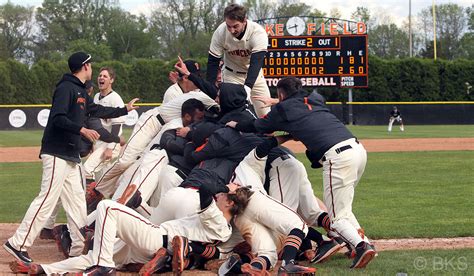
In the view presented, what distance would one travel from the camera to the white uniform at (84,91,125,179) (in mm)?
10945

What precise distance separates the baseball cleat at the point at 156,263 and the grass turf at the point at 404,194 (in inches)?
122

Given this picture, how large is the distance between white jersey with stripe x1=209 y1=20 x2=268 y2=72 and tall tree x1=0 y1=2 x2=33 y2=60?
214 ft

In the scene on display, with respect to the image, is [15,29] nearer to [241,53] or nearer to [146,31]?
[146,31]

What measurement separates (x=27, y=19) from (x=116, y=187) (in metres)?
72.8

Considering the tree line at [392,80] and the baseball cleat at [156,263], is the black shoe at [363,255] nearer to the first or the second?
the baseball cleat at [156,263]

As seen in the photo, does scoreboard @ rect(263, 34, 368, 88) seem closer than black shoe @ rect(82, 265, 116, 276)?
No

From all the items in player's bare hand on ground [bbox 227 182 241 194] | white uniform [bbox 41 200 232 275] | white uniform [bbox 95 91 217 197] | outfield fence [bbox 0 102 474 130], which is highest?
white uniform [bbox 95 91 217 197]

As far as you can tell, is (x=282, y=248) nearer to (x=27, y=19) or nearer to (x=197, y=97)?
(x=197, y=97)

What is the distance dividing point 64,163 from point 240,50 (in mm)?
2770

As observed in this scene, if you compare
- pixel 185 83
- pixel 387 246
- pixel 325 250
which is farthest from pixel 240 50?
pixel 325 250

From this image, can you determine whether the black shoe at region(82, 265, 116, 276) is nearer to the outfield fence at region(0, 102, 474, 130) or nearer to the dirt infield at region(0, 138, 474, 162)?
the dirt infield at region(0, 138, 474, 162)

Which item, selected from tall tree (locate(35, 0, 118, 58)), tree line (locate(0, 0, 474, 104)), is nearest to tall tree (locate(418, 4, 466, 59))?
tree line (locate(0, 0, 474, 104))

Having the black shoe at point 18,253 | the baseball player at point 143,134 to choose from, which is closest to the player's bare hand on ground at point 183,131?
the baseball player at point 143,134

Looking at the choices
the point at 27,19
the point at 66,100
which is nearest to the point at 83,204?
the point at 66,100
